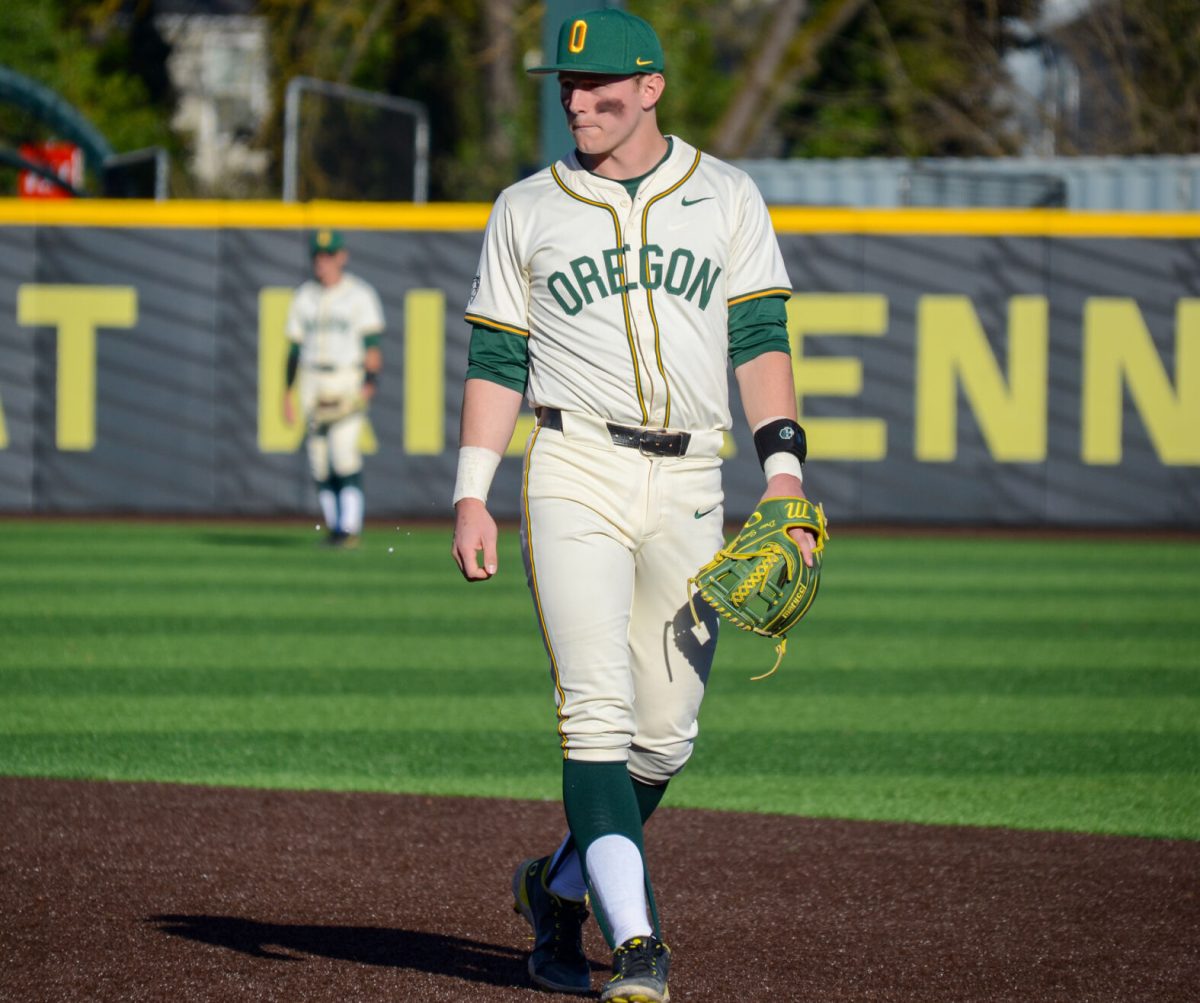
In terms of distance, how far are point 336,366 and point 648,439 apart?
32.2 ft

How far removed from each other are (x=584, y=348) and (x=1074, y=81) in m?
26.0

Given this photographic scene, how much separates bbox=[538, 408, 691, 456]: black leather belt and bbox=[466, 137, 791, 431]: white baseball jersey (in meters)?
0.02

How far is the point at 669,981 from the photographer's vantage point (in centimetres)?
410

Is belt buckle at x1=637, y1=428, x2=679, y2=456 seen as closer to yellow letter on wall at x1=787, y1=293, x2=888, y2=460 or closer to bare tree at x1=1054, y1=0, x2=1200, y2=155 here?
yellow letter on wall at x1=787, y1=293, x2=888, y2=460

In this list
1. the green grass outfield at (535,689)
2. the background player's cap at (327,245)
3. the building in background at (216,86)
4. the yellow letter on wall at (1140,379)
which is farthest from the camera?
the building in background at (216,86)

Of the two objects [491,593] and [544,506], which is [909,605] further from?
[544,506]

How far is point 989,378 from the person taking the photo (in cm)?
1584

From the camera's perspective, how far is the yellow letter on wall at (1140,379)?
1578 cm

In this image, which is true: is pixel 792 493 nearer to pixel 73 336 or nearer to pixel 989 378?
pixel 989 378

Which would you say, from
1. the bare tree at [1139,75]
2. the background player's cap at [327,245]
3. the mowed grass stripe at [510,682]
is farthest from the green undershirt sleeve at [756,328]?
the bare tree at [1139,75]

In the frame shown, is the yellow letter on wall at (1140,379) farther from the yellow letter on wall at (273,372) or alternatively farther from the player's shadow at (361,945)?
the player's shadow at (361,945)

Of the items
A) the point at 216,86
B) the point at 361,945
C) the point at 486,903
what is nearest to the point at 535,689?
the point at 486,903

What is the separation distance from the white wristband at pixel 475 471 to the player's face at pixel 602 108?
654 mm

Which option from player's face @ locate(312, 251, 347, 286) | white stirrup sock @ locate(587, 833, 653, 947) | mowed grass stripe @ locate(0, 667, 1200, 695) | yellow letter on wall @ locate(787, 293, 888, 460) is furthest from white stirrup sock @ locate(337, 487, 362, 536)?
white stirrup sock @ locate(587, 833, 653, 947)
